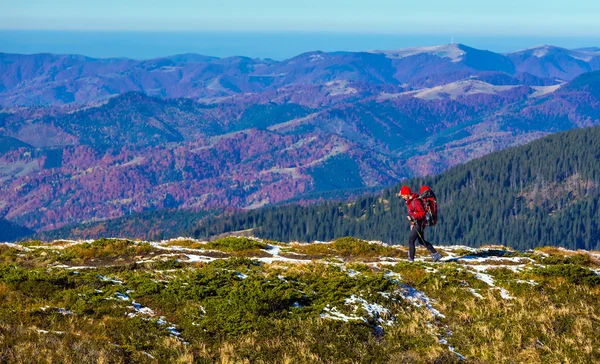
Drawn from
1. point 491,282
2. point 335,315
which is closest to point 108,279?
point 335,315

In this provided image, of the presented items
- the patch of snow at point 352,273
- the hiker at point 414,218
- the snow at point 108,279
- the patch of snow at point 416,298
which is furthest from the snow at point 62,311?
the hiker at point 414,218

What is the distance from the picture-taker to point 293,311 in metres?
25.4

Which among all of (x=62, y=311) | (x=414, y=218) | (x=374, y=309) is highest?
(x=414, y=218)

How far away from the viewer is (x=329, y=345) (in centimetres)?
2206

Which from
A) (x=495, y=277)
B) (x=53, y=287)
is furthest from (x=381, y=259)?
(x=53, y=287)

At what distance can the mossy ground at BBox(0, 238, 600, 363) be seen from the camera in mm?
21375

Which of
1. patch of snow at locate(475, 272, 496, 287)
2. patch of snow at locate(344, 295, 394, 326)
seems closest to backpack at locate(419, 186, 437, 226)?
patch of snow at locate(475, 272, 496, 287)

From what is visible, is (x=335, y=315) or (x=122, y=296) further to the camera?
(x=122, y=296)

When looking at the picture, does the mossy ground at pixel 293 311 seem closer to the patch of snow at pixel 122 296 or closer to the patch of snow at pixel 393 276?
the patch of snow at pixel 122 296

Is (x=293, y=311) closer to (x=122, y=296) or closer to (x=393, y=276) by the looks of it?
(x=393, y=276)

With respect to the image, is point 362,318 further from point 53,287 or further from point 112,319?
point 53,287

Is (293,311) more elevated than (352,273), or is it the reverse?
(293,311)

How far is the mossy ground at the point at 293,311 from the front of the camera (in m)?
21.4

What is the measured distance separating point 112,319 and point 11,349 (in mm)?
4245
